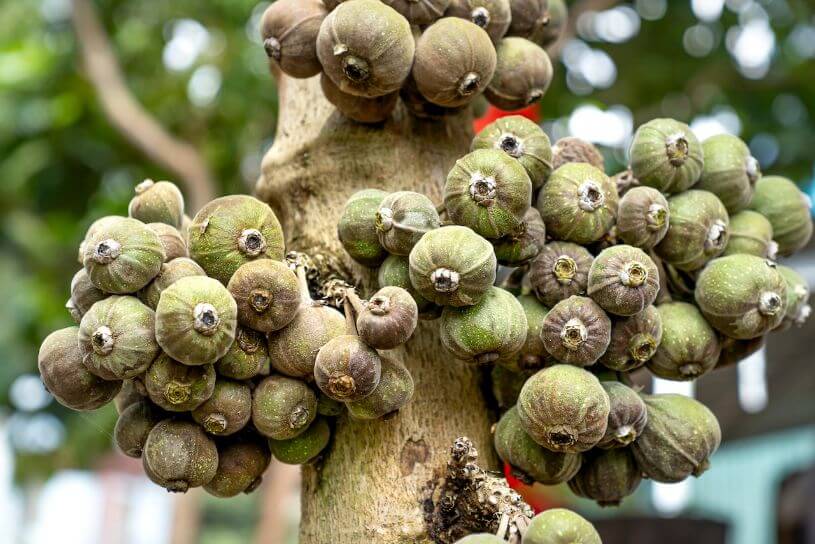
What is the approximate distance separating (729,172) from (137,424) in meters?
1.13

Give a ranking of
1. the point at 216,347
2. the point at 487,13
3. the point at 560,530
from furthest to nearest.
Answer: the point at 487,13 → the point at 216,347 → the point at 560,530

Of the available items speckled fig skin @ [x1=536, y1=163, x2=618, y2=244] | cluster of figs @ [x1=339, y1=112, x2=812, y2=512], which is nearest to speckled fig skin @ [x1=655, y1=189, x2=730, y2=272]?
cluster of figs @ [x1=339, y1=112, x2=812, y2=512]

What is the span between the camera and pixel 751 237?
1691 millimetres

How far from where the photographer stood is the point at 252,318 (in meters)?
1.45

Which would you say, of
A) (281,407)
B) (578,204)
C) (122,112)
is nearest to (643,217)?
(578,204)

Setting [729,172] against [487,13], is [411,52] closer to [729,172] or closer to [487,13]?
[487,13]

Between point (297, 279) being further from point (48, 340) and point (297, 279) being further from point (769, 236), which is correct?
point (769, 236)

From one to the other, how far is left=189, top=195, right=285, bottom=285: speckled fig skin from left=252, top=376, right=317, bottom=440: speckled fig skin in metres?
0.19

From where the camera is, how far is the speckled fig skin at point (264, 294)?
1430 mm

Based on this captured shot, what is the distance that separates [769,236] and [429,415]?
2.33 feet

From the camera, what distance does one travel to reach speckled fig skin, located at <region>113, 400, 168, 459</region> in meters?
1.54

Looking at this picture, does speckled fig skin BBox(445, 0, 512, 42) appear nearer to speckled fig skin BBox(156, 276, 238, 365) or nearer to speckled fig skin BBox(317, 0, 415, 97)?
speckled fig skin BBox(317, 0, 415, 97)

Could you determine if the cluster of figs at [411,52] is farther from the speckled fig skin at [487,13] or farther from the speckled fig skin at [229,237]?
the speckled fig skin at [229,237]

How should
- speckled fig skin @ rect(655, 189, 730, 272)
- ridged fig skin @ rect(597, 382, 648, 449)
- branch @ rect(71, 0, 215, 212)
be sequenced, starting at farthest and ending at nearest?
1. branch @ rect(71, 0, 215, 212)
2. speckled fig skin @ rect(655, 189, 730, 272)
3. ridged fig skin @ rect(597, 382, 648, 449)
